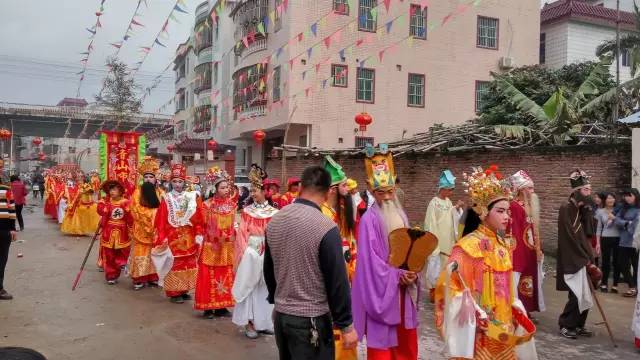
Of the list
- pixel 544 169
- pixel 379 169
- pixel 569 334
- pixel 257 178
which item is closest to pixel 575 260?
pixel 569 334

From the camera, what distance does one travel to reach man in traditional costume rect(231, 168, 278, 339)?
613 centimetres

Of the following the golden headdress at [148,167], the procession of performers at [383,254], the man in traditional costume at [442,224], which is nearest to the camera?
the procession of performers at [383,254]

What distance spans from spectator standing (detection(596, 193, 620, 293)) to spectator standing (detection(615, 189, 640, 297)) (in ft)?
0.27

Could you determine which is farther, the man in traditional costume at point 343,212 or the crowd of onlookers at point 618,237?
the crowd of onlookers at point 618,237

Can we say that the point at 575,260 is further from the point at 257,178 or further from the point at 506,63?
the point at 506,63

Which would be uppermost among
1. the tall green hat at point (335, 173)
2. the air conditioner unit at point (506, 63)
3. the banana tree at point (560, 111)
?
the air conditioner unit at point (506, 63)

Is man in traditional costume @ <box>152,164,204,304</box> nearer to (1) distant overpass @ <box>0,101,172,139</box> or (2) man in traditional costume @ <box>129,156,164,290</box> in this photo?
(2) man in traditional costume @ <box>129,156,164,290</box>

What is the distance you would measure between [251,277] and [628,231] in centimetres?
658

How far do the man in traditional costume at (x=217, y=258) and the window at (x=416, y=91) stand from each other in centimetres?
1916

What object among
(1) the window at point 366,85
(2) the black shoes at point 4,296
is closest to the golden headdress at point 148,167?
(2) the black shoes at point 4,296

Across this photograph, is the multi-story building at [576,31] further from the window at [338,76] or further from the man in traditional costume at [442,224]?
the man in traditional costume at [442,224]

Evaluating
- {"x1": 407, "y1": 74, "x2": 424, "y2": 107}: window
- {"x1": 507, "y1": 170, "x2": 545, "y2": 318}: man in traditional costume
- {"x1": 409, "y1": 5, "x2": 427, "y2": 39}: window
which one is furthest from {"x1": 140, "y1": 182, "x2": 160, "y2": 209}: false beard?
{"x1": 409, "y1": 5, "x2": 427, "y2": 39}: window

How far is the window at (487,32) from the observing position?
85.5 ft

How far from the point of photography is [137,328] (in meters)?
6.61
